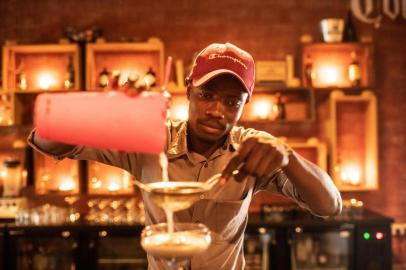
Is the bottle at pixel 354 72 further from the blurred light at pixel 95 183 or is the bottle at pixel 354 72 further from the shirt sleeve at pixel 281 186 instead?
the shirt sleeve at pixel 281 186

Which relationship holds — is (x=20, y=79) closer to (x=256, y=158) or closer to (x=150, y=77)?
(x=150, y=77)

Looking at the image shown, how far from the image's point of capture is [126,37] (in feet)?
15.2

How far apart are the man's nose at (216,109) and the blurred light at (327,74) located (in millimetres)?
3426

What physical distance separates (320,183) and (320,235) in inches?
113

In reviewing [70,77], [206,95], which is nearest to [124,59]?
[70,77]

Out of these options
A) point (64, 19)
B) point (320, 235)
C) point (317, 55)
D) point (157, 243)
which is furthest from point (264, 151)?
point (64, 19)

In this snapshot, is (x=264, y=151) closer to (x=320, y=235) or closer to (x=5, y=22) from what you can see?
(x=320, y=235)

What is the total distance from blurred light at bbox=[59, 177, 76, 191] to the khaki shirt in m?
2.99

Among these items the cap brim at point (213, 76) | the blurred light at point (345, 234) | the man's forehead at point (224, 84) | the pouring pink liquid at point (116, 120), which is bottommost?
the blurred light at point (345, 234)

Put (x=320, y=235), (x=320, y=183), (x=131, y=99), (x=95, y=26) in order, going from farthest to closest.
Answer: (x=95, y=26), (x=320, y=235), (x=320, y=183), (x=131, y=99)

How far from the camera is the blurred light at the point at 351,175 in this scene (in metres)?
4.56

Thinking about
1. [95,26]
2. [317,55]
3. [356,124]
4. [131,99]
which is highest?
[95,26]

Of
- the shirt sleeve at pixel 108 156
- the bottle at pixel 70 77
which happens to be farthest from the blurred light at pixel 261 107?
the shirt sleeve at pixel 108 156

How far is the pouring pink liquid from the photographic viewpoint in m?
1.07
